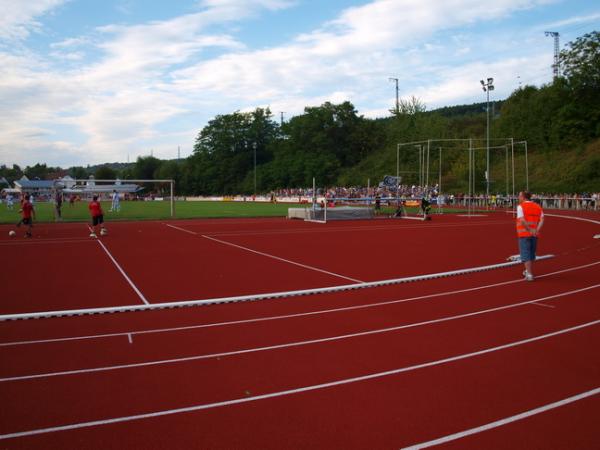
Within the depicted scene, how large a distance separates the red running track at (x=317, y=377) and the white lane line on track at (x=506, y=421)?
0.21ft

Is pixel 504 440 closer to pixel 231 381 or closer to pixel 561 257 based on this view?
pixel 231 381

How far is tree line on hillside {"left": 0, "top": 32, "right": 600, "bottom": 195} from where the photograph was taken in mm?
59344

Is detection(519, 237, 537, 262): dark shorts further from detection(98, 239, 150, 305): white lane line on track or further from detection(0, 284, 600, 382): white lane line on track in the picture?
detection(98, 239, 150, 305): white lane line on track

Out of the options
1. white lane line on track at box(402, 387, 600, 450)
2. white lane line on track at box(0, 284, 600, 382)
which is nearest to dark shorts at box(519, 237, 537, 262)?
white lane line on track at box(0, 284, 600, 382)

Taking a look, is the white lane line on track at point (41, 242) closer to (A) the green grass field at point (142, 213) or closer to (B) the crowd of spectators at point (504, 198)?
(A) the green grass field at point (142, 213)

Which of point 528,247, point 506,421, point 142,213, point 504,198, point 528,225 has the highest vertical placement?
point 504,198

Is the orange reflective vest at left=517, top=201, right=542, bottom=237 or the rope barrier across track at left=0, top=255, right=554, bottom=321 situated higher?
the orange reflective vest at left=517, top=201, right=542, bottom=237

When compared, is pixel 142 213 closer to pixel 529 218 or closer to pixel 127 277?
pixel 127 277

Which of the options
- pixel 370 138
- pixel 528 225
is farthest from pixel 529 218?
pixel 370 138

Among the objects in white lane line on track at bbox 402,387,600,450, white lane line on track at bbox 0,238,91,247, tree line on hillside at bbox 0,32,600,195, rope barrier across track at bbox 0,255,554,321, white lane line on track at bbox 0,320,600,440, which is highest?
tree line on hillside at bbox 0,32,600,195

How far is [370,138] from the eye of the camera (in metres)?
98.5

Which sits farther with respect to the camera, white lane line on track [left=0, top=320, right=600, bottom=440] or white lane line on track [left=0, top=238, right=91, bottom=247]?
white lane line on track [left=0, top=238, right=91, bottom=247]

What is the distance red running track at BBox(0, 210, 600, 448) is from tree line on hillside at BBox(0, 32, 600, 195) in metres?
50.0

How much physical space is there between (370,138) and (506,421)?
316ft
